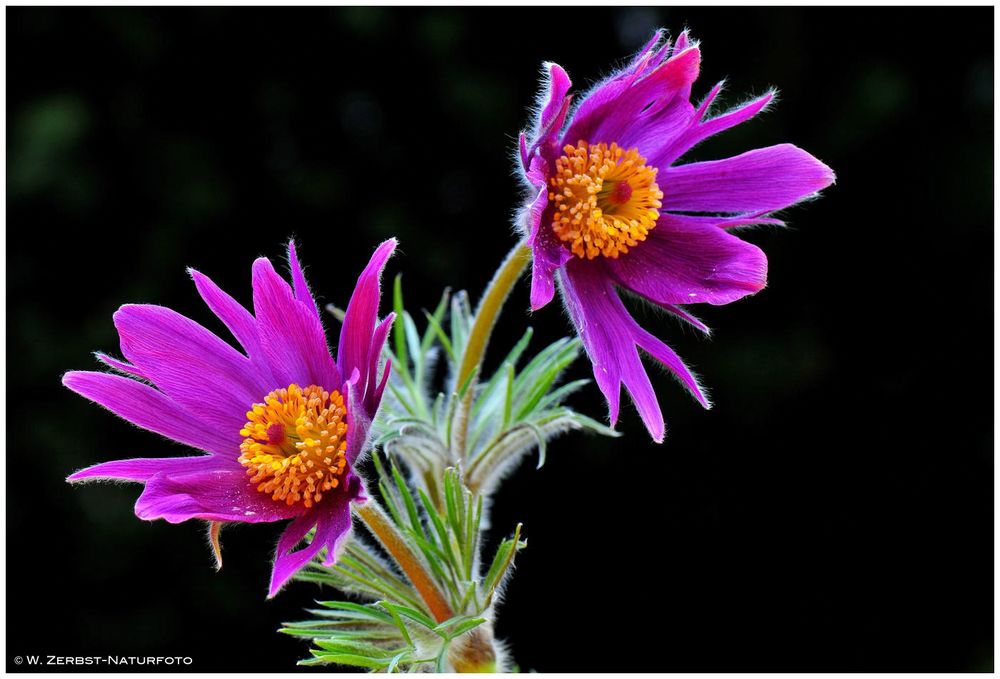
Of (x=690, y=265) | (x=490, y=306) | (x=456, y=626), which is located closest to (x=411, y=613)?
(x=456, y=626)

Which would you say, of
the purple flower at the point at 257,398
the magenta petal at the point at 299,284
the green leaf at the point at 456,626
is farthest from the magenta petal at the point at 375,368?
the green leaf at the point at 456,626

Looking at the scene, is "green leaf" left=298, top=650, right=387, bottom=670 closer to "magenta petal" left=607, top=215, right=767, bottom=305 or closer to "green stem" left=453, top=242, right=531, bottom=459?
"green stem" left=453, top=242, right=531, bottom=459

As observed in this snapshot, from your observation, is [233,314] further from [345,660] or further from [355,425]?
[345,660]

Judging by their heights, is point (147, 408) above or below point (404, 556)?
above

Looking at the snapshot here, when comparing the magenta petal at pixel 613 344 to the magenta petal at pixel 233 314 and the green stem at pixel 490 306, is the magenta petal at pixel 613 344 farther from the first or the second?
the magenta petal at pixel 233 314

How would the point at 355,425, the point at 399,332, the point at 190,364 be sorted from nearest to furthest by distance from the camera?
1. the point at 355,425
2. the point at 190,364
3. the point at 399,332

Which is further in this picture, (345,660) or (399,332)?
(399,332)

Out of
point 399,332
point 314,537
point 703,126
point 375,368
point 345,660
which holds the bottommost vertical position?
point 345,660
